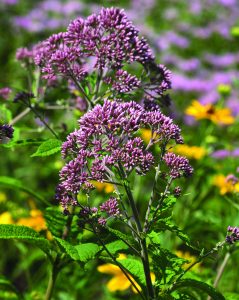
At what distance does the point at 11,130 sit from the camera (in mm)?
1621

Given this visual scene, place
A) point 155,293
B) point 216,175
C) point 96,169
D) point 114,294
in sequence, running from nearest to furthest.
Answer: point 96,169
point 155,293
point 114,294
point 216,175

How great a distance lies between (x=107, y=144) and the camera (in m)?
1.56

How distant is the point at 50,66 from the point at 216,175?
2092mm

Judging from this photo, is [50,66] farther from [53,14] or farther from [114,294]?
[53,14]

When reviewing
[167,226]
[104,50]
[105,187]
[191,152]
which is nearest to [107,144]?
[167,226]

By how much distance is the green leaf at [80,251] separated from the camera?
61.1 inches

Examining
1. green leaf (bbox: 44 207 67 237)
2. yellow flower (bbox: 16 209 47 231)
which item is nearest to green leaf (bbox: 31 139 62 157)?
green leaf (bbox: 44 207 67 237)

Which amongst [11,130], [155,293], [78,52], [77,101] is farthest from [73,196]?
[77,101]

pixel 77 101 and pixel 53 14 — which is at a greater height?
pixel 53 14

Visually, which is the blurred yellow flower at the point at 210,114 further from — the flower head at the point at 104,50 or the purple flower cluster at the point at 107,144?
the purple flower cluster at the point at 107,144

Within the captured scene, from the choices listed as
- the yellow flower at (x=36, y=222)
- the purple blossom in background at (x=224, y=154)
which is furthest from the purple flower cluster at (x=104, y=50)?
the purple blossom in background at (x=224, y=154)

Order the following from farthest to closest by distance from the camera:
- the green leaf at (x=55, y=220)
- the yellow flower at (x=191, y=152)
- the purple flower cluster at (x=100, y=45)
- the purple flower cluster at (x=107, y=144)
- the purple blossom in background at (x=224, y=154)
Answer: the purple blossom in background at (x=224, y=154) < the yellow flower at (x=191, y=152) < the green leaf at (x=55, y=220) < the purple flower cluster at (x=100, y=45) < the purple flower cluster at (x=107, y=144)

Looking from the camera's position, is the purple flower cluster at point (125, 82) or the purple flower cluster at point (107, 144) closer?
the purple flower cluster at point (107, 144)

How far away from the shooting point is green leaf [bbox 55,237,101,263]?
155 cm
